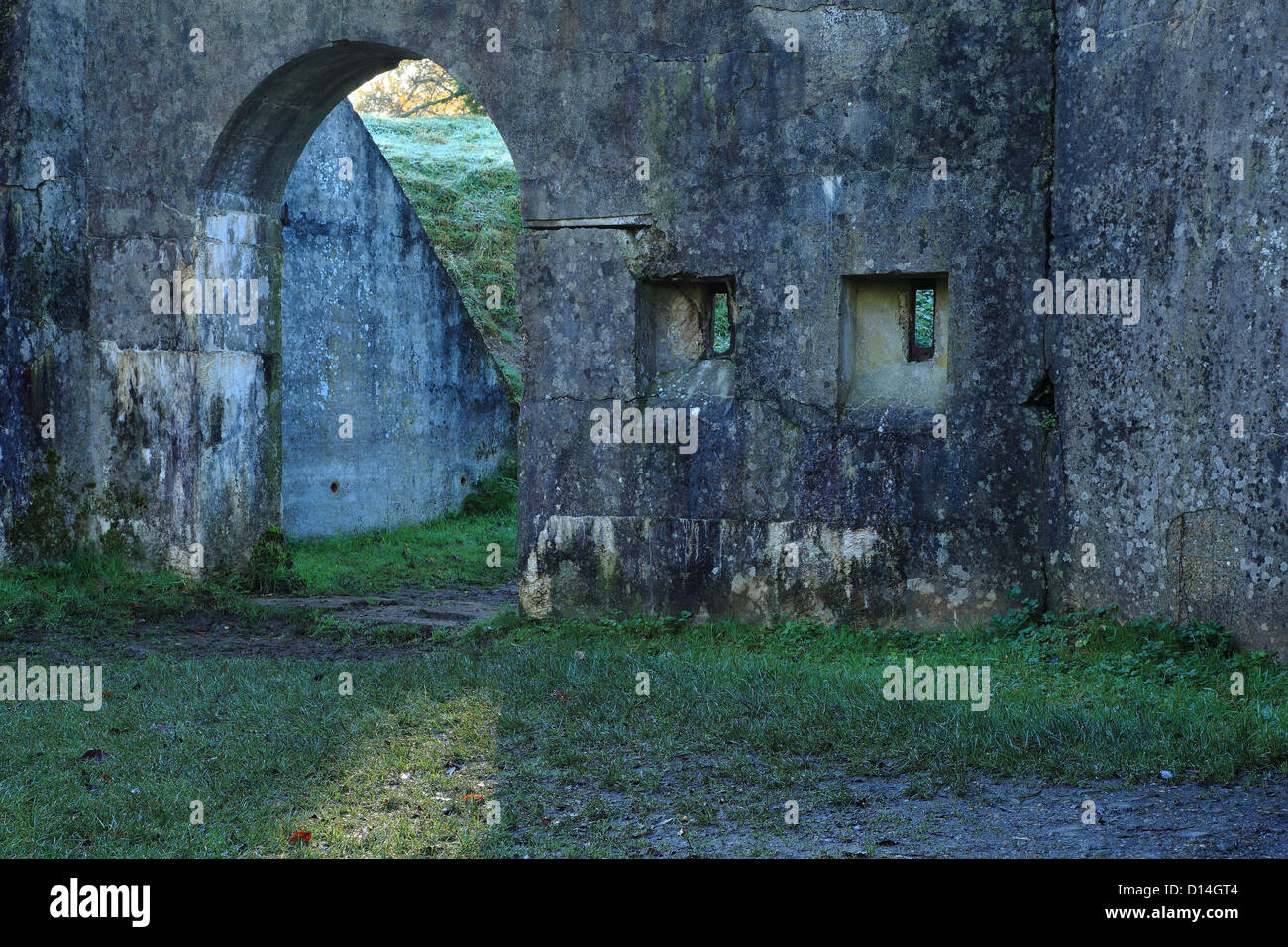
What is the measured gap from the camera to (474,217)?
18266mm

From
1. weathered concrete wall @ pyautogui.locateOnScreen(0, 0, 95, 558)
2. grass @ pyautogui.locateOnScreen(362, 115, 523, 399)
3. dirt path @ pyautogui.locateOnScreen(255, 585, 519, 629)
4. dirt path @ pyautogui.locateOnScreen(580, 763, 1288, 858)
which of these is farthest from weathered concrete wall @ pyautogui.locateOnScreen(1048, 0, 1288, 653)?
grass @ pyautogui.locateOnScreen(362, 115, 523, 399)

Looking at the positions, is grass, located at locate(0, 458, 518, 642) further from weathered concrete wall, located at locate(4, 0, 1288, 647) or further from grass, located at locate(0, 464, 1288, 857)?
weathered concrete wall, located at locate(4, 0, 1288, 647)

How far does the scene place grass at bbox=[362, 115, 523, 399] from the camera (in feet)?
55.4

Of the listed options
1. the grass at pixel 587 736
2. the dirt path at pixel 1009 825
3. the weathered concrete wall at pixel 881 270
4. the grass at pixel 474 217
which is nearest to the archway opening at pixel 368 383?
the grass at pixel 474 217

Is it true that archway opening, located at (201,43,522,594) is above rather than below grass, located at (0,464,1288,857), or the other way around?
above

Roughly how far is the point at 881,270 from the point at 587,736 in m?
3.35

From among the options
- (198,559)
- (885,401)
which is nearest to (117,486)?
(198,559)

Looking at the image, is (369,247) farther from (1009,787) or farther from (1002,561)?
(1009,787)

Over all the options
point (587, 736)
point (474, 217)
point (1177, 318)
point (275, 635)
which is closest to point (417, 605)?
point (275, 635)

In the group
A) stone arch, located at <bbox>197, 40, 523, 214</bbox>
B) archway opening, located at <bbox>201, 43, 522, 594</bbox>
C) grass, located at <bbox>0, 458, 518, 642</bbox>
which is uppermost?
stone arch, located at <bbox>197, 40, 523, 214</bbox>

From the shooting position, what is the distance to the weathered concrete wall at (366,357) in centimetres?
1210

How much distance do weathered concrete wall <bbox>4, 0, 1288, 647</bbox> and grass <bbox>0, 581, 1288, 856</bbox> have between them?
0.51m

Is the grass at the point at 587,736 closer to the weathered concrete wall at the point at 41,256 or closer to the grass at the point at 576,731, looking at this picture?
the grass at the point at 576,731

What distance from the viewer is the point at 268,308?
9680 mm
